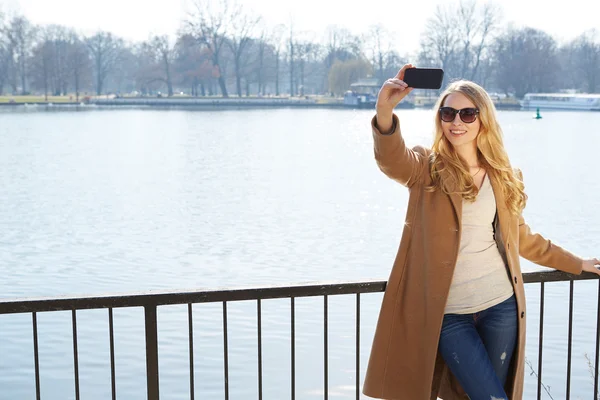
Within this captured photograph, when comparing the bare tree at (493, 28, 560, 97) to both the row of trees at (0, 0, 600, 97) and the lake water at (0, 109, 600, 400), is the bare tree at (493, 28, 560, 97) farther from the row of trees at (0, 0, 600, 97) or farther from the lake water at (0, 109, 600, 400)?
the lake water at (0, 109, 600, 400)

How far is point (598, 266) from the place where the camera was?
3562 millimetres

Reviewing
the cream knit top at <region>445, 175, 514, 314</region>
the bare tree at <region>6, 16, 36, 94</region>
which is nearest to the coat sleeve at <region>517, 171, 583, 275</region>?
the cream knit top at <region>445, 175, 514, 314</region>

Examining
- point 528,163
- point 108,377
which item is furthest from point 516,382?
point 528,163

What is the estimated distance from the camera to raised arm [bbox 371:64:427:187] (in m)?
2.89

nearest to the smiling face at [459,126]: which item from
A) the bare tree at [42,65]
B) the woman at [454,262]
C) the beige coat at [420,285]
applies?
the woman at [454,262]

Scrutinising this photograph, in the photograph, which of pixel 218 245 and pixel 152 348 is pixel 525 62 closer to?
pixel 218 245

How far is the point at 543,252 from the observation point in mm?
3381

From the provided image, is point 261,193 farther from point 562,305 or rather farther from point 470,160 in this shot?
point 470,160

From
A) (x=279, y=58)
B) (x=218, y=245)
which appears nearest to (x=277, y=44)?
(x=279, y=58)

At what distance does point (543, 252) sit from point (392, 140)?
36.5 inches

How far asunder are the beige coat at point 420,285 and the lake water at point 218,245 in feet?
4.54

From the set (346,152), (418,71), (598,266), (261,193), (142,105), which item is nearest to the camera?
(418,71)

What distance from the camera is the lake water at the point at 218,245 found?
10609 mm

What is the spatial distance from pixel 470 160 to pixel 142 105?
93.1 meters
